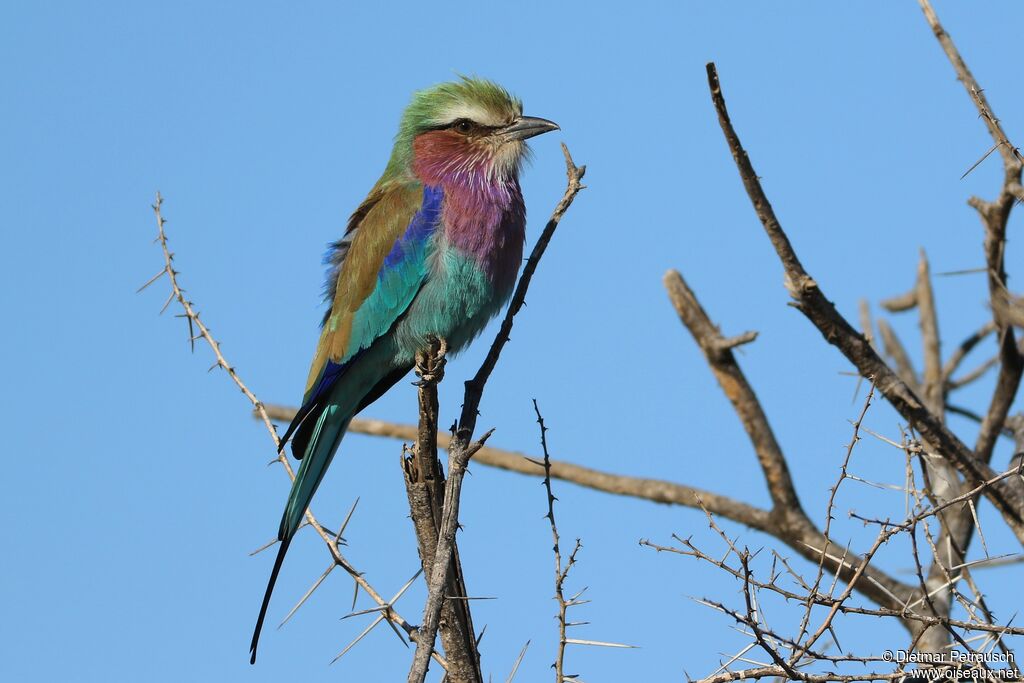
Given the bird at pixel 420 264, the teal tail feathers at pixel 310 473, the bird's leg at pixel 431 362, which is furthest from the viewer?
the bird at pixel 420 264

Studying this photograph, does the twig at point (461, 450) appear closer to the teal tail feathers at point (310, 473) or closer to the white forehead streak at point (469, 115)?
the teal tail feathers at point (310, 473)

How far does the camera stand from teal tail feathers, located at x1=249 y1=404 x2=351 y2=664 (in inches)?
180

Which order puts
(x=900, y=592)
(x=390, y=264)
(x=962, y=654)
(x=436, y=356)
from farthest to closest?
(x=900, y=592) → (x=390, y=264) → (x=436, y=356) → (x=962, y=654)

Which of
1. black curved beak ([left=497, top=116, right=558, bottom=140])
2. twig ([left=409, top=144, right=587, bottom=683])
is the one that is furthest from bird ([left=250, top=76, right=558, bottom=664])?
twig ([left=409, top=144, right=587, bottom=683])

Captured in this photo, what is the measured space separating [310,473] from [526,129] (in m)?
1.83

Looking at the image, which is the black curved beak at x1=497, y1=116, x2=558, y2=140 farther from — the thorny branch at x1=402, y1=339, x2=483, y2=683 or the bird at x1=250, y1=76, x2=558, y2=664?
the thorny branch at x1=402, y1=339, x2=483, y2=683

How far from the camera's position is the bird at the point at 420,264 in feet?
16.9

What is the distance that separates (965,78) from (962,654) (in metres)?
1.97

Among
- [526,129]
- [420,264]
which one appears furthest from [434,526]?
[526,129]

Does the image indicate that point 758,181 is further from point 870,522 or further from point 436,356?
point 870,522

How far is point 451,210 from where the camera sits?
5305 millimetres

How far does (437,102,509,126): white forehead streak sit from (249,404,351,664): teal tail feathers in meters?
1.41

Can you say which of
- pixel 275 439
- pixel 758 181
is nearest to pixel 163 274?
pixel 275 439

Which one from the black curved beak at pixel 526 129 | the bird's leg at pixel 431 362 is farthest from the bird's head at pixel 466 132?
the bird's leg at pixel 431 362
